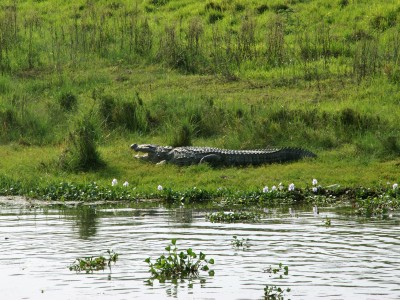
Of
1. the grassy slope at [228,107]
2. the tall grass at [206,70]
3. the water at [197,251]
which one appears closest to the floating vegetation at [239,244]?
the water at [197,251]

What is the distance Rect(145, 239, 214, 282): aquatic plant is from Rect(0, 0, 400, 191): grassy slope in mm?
4410

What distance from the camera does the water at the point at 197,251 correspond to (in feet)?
22.6

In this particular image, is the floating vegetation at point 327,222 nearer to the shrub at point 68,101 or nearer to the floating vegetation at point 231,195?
the floating vegetation at point 231,195

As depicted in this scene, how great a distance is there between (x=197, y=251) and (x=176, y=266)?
0.77 metres

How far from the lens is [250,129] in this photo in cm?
1406

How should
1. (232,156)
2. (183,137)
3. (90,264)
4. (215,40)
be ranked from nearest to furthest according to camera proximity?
(90,264)
(232,156)
(183,137)
(215,40)

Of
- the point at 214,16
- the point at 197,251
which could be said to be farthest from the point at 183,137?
the point at 214,16

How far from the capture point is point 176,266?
7.33 meters

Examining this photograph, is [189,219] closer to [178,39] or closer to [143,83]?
[143,83]

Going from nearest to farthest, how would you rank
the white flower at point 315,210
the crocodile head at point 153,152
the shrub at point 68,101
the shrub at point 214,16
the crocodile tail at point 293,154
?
the white flower at point 315,210, the crocodile tail at point 293,154, the crocodile head at point 153,152, the shrub at point 68,101, the shrub at point 214,16

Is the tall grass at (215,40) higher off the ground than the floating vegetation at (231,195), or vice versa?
the tall grass at (215,40)

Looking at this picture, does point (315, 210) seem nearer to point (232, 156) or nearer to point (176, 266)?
point (232, 156)

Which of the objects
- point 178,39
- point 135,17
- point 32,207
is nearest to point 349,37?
point 178,39

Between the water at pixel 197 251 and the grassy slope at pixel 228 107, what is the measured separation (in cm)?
206
